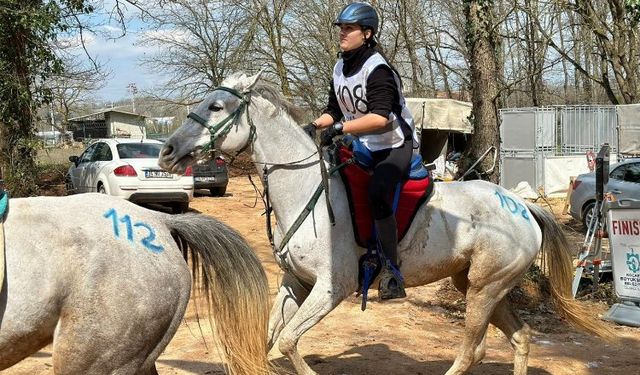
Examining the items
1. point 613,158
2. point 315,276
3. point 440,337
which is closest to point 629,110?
point 613,158

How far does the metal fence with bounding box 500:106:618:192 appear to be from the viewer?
19.7 meters

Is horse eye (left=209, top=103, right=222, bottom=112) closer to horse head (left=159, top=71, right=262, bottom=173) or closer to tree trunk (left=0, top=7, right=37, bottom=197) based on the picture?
horse head (left=159, top=71, right=262, bottom=173)

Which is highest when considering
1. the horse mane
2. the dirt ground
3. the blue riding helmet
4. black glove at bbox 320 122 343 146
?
the blue riding helmet

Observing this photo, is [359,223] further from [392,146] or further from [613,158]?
[613,158]

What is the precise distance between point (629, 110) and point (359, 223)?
52.3 feet

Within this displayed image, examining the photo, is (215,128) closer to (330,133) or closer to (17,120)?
(330,133)

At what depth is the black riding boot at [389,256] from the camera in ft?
14.0

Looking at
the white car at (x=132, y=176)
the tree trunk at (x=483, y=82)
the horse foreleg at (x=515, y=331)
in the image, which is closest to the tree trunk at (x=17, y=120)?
the white car at (x=132, y=176)

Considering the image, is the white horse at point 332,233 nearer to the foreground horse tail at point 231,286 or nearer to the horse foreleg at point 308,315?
the horse foreleg at point 308,315

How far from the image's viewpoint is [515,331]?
5227 millimetres

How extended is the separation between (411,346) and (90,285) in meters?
4.09

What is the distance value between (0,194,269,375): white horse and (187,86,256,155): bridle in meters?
1.04

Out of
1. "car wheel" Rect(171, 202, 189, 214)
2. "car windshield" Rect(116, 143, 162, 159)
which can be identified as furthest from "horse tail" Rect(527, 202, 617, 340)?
"car wheel" Rect(171, 202, 189, 214)

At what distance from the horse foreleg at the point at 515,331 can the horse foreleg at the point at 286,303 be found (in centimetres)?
171
